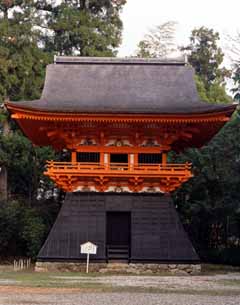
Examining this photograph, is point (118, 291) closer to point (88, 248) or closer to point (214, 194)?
point (88, 248)

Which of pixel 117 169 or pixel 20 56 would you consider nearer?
pixel 117 169

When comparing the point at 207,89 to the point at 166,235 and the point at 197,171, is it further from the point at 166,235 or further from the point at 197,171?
the point at 166,235

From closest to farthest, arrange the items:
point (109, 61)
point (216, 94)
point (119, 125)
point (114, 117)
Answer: point (114, 117) → point (119, 125) → point (109, 61) → point (216, 94)

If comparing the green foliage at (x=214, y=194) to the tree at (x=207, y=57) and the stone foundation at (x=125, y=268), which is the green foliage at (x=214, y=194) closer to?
the stone foundation at (x=125, y=268)

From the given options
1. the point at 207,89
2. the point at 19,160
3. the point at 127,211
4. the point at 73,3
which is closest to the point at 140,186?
the point at 127,211

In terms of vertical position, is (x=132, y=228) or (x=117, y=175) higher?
(x=117, y=175)

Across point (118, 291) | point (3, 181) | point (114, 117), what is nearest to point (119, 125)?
point (114, 117)

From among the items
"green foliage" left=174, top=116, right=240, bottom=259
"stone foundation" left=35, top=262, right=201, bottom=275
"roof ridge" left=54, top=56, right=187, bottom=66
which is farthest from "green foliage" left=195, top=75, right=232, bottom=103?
"stone foundation" left=35, top=262, right=201, bottom=275

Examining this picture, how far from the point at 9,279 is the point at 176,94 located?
425 inches

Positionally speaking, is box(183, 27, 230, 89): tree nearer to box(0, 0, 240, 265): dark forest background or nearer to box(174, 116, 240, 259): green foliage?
box(0, 0, 240, 265): dark forest background

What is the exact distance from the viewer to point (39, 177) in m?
38.1

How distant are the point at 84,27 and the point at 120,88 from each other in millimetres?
11741

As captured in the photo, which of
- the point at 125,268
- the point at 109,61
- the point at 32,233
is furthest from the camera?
the point at 32,233

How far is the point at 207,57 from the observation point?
174 feet
